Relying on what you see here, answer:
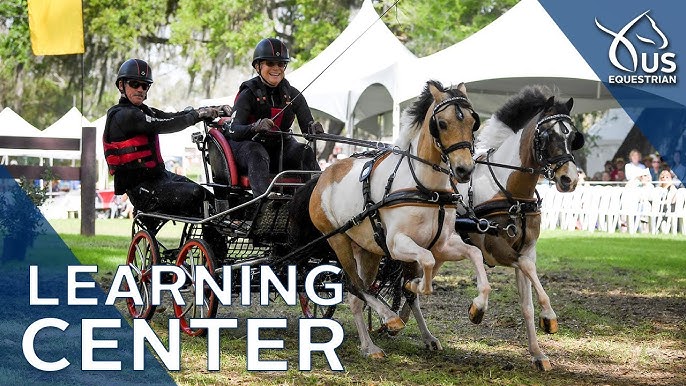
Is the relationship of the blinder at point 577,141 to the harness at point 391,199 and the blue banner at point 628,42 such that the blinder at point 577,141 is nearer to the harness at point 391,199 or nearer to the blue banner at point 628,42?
the harness at point 391,199

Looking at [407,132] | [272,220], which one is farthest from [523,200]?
[272,220]

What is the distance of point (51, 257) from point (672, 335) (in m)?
8.88

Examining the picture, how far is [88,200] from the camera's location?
18.4 meters

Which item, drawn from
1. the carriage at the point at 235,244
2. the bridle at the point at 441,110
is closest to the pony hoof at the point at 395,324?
the carriage at the point at 235,244

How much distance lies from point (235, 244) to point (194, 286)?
1.57 feet

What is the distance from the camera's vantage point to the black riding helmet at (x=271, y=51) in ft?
26.9

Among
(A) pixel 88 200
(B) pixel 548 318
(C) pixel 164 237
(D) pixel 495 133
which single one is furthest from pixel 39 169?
(B) pixel 548 318

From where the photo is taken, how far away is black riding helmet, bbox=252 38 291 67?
8.19 meters

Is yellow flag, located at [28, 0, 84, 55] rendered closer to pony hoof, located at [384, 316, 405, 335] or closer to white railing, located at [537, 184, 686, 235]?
white railing, located at [537, 184, 686, 235]

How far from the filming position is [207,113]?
8.28 meters

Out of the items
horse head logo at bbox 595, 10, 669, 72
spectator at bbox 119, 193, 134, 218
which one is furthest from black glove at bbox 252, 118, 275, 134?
spectator at bbox 119, 193, 134, 218

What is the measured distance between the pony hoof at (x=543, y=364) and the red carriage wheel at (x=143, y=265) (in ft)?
10.1

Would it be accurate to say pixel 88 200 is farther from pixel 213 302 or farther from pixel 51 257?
pixel 213 302

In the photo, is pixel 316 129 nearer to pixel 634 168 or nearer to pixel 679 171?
pixel 634 168
